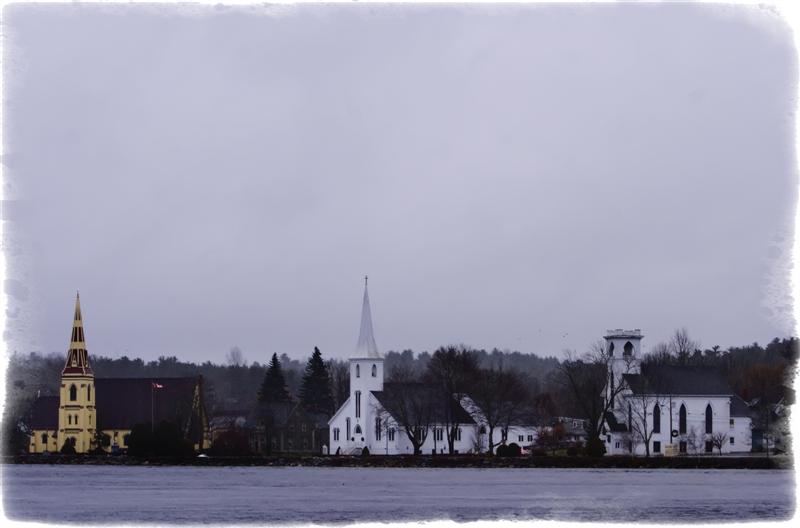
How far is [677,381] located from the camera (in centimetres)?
10944

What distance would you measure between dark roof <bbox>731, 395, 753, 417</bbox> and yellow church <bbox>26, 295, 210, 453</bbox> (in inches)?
1413

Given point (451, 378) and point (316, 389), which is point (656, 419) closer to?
point (451, 378)

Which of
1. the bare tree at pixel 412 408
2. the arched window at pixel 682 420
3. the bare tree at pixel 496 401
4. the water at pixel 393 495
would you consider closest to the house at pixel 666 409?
the arched window at pixel 682 420

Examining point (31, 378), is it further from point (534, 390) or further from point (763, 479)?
point (763, 479)

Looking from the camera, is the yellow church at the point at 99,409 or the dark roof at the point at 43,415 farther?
the dark roof at the point at 43,415

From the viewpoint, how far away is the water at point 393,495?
56000 mm

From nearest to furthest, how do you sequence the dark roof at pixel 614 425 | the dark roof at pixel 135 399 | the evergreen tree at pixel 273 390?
1. the dark roof at pixel 614 425
2. the dark roof at pixel 135 399
3. the evergreen tree at pixel 273 390

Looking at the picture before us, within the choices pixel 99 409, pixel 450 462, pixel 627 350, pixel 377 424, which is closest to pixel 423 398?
pixel 377 424

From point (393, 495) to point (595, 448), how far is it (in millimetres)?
33436

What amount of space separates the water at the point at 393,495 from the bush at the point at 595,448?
557cm

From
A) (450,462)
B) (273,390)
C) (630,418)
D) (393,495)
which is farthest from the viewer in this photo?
(273,390)

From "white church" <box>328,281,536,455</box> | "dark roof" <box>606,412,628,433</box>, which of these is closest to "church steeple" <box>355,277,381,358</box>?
"white church" <box>328,281,536,455</box>

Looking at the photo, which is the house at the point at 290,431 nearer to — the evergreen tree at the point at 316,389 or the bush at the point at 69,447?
the evergreen tree at the point at 316,389

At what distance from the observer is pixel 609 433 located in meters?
106
